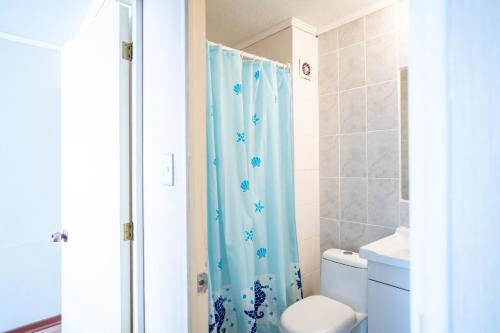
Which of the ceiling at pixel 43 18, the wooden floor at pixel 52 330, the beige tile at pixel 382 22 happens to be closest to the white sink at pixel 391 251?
the beige tile at pixel 382 22

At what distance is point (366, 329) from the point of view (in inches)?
59.4

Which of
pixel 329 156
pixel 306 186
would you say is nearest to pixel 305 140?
pixel 329 156

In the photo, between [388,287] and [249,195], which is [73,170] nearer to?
[249,195]

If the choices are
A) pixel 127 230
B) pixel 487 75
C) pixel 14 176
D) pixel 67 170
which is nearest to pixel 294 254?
pixel 127 230

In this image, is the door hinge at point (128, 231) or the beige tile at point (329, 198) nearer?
the door hinge at point (128, 231)

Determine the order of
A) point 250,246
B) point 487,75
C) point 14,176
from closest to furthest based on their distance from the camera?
point 487,75 → point 250,246 → point 14,176

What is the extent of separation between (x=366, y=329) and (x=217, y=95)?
155cm

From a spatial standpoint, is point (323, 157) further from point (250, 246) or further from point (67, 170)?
point (67, 170)

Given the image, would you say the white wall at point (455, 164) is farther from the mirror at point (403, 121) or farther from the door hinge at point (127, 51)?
the mirror at point (403, 121)

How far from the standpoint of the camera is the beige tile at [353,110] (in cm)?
174

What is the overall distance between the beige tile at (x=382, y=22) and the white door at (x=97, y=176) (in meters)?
1.42

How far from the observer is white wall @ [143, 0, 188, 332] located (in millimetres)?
881

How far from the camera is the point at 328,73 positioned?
75.7 inches

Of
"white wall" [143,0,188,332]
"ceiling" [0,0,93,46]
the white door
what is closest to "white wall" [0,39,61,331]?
"ceiling" [0,0,93,46]
